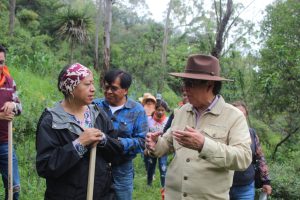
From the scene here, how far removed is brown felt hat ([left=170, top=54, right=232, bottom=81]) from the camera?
8.08ft

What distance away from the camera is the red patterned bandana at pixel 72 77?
256 centimetres

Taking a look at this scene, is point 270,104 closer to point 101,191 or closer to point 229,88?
point 229,88

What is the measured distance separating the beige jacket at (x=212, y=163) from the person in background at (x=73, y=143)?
1.52 ft

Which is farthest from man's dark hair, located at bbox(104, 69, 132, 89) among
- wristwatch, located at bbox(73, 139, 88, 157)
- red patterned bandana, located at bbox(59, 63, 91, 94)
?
wristwatch, located at bbox(73, 139, 88, 157)

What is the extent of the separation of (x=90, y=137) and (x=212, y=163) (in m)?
0.73

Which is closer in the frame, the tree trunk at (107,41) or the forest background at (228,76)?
the forest background at (228,76)

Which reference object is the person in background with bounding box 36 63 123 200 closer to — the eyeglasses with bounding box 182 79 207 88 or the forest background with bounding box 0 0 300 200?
the eyeglasses with bounding box 182 79 207 88

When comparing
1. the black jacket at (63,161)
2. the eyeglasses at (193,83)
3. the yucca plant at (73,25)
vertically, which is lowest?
the black jacket at (63,161)

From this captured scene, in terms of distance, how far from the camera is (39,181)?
569 cm

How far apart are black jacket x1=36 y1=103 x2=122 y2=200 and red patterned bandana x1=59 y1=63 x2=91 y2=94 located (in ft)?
0.47

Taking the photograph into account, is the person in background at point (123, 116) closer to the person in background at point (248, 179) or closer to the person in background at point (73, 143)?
the person in background at point (73, 143)

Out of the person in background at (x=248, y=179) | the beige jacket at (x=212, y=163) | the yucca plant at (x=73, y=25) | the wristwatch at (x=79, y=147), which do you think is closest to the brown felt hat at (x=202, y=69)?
the beige jacket at (x=212, y=163)

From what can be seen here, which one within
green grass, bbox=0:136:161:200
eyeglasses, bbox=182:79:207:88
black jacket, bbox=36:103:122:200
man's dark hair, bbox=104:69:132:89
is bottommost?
green grass, bbox=0:136:161:200

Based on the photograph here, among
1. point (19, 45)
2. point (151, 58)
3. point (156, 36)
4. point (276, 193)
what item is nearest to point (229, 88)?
point (276, 193)
